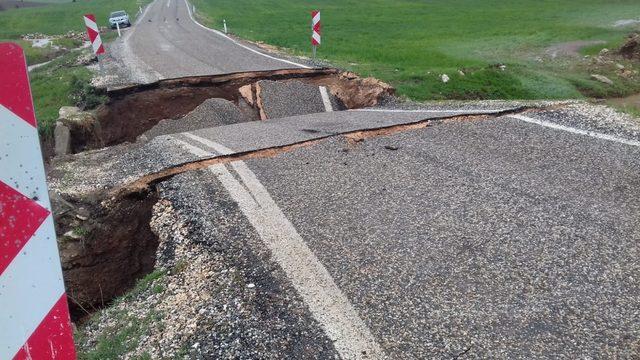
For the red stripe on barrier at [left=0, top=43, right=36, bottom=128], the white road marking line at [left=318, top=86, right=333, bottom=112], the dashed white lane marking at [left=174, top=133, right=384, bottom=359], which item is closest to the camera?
the red stripe on barrier at [left=0, top=43, right=36, bottom=128]

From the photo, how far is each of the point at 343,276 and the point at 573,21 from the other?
27888 mm

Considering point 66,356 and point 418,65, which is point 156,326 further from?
point 418,65

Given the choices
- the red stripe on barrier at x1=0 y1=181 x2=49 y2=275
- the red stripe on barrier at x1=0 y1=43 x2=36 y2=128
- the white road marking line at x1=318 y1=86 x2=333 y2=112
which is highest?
the red stripe on barrier at x1=0 y1=43 x2=36 y2=128

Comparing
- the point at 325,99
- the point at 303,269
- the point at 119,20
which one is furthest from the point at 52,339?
the point at 119,20

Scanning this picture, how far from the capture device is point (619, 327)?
2768 millimetres

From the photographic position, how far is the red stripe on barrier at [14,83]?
1.74 m

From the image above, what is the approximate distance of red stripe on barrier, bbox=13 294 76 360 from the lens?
190 cm

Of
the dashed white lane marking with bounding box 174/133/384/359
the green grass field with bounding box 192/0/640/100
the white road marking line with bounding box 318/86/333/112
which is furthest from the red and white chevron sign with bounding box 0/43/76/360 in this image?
the green grass field with bounding box 192/0/640/100

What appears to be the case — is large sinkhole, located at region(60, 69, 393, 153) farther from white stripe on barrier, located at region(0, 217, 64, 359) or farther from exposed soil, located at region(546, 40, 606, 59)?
Result: exposed soil, located at region(546, 40, 606, 59)

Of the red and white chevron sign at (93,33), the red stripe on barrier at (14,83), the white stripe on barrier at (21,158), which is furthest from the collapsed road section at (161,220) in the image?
the red and white chevron sign at (93,33)

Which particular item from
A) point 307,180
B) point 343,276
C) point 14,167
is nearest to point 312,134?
point 307,180

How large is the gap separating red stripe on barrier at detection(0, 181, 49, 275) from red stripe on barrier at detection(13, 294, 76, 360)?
295 millimetres

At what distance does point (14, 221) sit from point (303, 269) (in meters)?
2.04

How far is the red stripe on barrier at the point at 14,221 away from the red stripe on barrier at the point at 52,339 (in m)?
0.30
